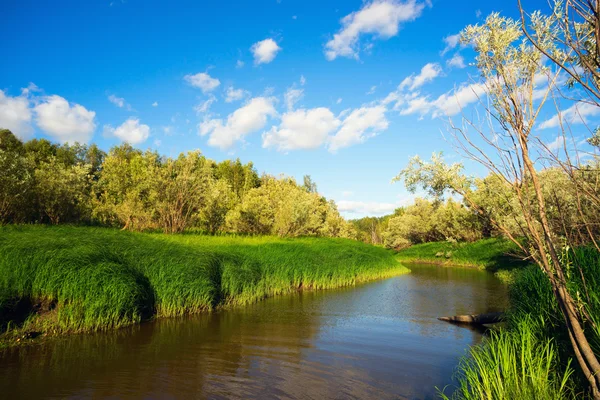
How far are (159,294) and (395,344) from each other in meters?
8.05

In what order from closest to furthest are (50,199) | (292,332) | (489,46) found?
(489,46)
(292,332)
(50,199)

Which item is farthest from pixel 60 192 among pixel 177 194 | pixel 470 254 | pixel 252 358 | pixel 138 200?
pixel 470 254

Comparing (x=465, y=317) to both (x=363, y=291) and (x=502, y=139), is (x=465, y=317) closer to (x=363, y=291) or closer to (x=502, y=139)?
(x=363, y=291)

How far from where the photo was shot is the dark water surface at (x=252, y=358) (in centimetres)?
727

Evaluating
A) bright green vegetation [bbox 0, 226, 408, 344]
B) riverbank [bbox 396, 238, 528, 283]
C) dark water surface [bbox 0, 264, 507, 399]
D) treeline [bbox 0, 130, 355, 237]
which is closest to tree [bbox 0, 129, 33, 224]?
treeline [bbox 0, 130, 355, 237]

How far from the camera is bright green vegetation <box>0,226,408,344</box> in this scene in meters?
9.99

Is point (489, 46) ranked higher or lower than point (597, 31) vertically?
higher

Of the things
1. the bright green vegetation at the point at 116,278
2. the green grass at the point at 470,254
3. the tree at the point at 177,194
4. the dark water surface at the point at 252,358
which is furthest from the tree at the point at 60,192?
the green grass at the point at 470,254

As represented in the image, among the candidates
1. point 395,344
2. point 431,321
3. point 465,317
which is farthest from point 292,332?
point 465,317

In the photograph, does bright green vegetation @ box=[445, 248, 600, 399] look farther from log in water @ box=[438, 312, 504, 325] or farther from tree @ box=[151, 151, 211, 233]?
tree @ box=[151, 151, 211, 233]

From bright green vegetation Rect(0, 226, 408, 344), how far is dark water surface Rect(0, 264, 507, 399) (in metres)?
0.72

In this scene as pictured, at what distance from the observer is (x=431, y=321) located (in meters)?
13.7

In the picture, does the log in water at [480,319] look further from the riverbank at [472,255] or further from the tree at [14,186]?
the tree at [14,186]

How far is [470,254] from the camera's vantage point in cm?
3931
